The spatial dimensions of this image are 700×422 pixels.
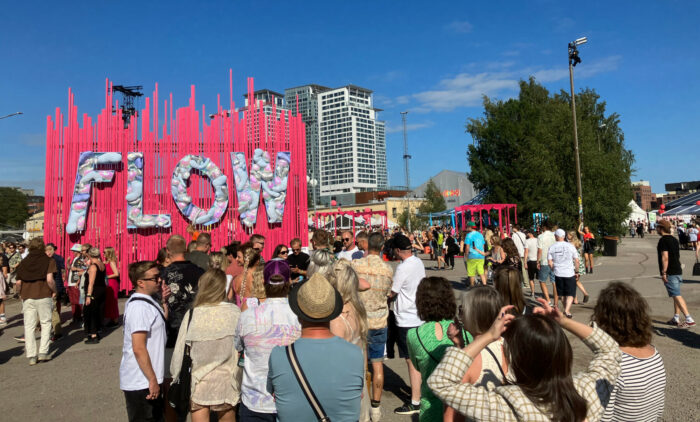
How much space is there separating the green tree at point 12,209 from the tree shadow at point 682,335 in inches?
3168

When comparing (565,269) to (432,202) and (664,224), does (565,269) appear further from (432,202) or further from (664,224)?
(432,202)

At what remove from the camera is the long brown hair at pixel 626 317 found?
2.78 metres

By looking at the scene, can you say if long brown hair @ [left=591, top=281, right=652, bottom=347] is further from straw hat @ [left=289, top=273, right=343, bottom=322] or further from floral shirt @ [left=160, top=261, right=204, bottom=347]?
floral shirt @ [left=160, top=261, right=204, bottom=347]

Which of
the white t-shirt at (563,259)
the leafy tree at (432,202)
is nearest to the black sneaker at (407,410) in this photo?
the white t-shirt at (563,259)

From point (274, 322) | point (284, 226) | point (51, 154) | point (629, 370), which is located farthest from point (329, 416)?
point (51, 154)

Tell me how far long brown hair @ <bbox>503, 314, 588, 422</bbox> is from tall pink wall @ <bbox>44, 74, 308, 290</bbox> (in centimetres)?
1304

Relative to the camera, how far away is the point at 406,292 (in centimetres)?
510

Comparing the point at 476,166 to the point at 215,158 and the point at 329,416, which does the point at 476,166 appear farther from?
the point at 329,416

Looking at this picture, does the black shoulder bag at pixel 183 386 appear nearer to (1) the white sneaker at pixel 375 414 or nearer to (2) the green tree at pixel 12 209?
(1) the white sneaker at pixel 375 414

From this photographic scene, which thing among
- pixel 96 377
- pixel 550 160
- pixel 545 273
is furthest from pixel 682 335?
pixel 550 160

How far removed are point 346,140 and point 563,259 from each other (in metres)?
179

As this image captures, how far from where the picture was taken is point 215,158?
47.2 ft

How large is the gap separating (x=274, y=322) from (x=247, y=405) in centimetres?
60

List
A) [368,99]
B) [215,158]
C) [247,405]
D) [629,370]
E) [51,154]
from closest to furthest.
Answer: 1. [629,370]
2. [247,405]
3. [51,154]
4. [215,158]
5. [368,99]
